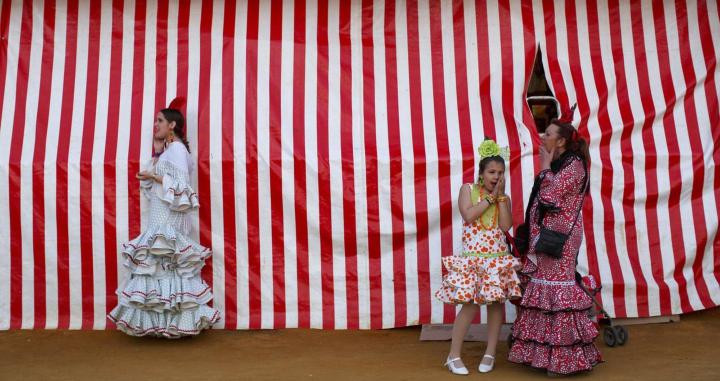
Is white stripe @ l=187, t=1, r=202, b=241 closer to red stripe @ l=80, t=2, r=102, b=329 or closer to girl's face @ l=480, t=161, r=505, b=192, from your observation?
red stripe @ l=80, t=2, r=102, b=329

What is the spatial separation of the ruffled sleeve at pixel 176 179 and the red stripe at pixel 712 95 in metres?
3.90

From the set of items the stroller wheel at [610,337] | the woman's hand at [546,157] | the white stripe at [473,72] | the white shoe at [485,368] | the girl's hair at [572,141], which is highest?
the white stripe at [473,72]

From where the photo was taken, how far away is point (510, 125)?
256 inches

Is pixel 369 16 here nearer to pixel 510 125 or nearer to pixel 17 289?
pixel 510 125

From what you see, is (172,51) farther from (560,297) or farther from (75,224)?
(560,297)

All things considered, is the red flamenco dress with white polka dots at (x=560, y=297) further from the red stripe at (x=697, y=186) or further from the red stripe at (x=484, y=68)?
the red stripe at (x=697, y=186)

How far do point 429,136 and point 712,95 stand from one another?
7.34 feet

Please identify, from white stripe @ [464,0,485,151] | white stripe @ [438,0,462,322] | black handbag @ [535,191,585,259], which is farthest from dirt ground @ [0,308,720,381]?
white stripe @ [464,0,485,151]

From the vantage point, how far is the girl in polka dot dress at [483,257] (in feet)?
17.1

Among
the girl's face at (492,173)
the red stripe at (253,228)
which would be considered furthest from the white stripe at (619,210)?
the red stripe at (253,228)

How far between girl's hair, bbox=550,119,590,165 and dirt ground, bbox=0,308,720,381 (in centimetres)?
137

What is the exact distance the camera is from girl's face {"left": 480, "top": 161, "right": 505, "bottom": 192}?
521 cm

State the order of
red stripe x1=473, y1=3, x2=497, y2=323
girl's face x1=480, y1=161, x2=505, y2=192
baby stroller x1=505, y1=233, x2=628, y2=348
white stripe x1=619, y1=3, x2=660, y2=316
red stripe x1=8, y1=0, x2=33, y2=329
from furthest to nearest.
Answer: red stripe x1=473, y1=3, x2=497, y2=323
white stripe x1=619, y1=3, x2=660, y2=316
red stripe x1=8, y1=0, x2=33, y2=329
baby stroller x1=505, y1=233, x2=628, y2=348
girl's face x1=480, y1=161, x2=505, y2=192

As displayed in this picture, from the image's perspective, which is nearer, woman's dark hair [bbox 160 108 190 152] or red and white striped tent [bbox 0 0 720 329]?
woman's dark hair [bbox 160 108 190 152]
